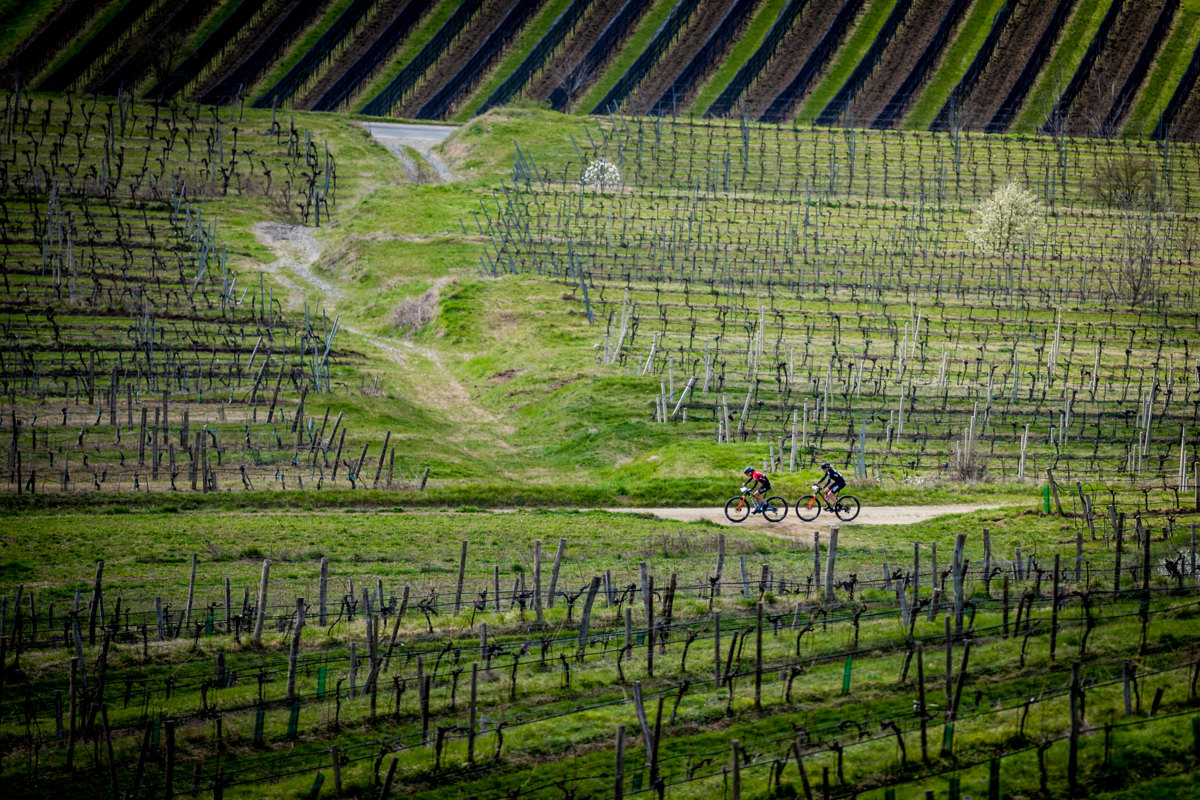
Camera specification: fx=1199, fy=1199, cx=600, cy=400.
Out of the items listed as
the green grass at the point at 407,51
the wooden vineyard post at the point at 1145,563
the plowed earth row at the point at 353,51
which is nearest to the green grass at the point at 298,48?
the plowed earth row at the point at 353,51

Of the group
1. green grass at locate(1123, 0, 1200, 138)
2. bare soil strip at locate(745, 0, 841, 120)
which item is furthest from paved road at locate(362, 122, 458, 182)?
green grass at locate(1123, 0, 1200, 138)

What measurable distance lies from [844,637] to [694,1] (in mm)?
120514

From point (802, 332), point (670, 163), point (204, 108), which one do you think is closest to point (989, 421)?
point (802, 332)

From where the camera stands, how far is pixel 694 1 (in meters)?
135

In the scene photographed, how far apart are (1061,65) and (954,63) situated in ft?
36.6

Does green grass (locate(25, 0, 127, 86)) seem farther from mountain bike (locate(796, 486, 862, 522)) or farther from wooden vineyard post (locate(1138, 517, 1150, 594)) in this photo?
wooden vineyard post (locate(1138, 517, 1150, 594))

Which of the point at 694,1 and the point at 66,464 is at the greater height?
the point at 694,1

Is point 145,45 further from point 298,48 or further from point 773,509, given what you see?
point 773,509

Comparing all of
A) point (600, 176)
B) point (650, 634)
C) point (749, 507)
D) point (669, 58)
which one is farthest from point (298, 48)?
point (650, 634)

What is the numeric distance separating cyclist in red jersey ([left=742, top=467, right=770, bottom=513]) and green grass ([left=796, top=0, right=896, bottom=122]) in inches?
3343

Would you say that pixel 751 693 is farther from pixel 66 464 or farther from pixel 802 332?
pixel 802 332

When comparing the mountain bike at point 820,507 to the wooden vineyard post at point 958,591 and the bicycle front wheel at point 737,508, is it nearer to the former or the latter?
the bicycle front wheel at point 737,508

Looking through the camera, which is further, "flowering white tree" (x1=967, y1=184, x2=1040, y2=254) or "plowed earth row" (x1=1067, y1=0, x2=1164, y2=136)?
"plowed earth row" (x1=1067, y1=0, x2=1164, y2=136)

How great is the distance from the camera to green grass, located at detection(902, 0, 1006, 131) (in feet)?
389
